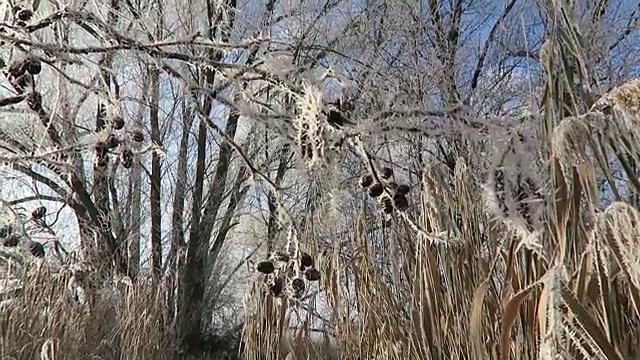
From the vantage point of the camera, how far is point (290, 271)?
1.19 m

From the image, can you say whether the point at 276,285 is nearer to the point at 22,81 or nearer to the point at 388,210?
the point at 388,210

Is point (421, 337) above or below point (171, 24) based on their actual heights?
below

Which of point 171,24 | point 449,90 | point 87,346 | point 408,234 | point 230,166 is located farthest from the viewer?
point 230,166

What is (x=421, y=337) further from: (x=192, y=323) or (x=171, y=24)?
(x=192, y=323)

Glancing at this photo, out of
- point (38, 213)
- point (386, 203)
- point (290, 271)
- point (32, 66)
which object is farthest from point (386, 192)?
point (38, 213)

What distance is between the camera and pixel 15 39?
3.31 ft

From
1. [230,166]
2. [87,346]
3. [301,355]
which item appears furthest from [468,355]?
[230,166]

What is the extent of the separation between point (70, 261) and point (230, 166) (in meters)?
4.48

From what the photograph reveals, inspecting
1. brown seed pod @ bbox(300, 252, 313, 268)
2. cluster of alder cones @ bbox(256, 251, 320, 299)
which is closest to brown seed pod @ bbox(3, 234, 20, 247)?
cluster of alder cones @ bbox(256, 251, 320, 299)

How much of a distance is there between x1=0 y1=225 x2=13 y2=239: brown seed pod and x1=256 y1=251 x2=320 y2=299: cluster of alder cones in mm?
820

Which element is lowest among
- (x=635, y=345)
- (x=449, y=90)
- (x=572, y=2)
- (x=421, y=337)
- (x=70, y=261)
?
(x=635, y=345)

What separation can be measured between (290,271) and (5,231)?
0.87 m

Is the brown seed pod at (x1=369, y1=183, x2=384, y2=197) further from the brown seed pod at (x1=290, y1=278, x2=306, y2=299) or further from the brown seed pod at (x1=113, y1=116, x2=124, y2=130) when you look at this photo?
the brown seed pod at (x1=113, y1=116, x2=124, y2=130)

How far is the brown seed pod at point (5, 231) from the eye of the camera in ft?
5.42
